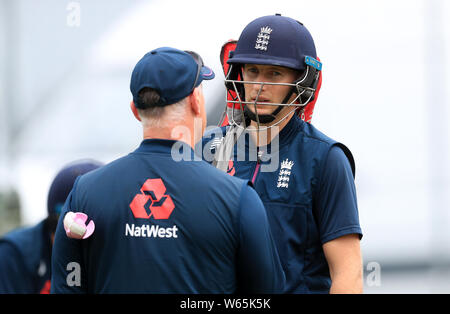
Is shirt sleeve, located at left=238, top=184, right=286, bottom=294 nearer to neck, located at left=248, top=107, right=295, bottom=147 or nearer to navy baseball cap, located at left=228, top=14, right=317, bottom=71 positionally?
neck, located at left=248, top=107, right=295, bottom=147

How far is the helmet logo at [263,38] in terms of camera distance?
11.8ft

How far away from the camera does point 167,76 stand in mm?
2982

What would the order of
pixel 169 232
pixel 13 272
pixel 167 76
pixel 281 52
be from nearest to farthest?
pixel 169 232
pixel 167 76
pixel 281 52
pixel 13 272

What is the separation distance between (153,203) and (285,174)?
2.40 feet

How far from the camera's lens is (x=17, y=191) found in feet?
27.0

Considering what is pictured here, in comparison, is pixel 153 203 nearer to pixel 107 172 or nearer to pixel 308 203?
pixel 107 172

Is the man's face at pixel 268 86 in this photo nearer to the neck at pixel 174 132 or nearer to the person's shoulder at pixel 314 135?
the person's shoulder at pixel 314 135

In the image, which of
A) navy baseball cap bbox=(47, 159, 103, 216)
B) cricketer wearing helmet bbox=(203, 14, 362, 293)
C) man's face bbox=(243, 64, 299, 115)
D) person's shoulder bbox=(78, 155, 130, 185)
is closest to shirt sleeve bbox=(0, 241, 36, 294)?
navy baseball cap bbox=(47, 159, 103, 216)

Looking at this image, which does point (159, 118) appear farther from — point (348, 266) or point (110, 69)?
point (110, 69)

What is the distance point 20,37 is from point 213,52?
2746 millimetres

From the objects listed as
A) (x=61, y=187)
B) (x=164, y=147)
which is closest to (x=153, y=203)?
(x=164, y=147)

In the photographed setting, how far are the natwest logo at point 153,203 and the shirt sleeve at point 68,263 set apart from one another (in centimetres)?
24

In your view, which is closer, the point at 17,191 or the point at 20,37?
the point at 17,191

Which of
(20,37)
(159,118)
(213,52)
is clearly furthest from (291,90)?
(20,37)
